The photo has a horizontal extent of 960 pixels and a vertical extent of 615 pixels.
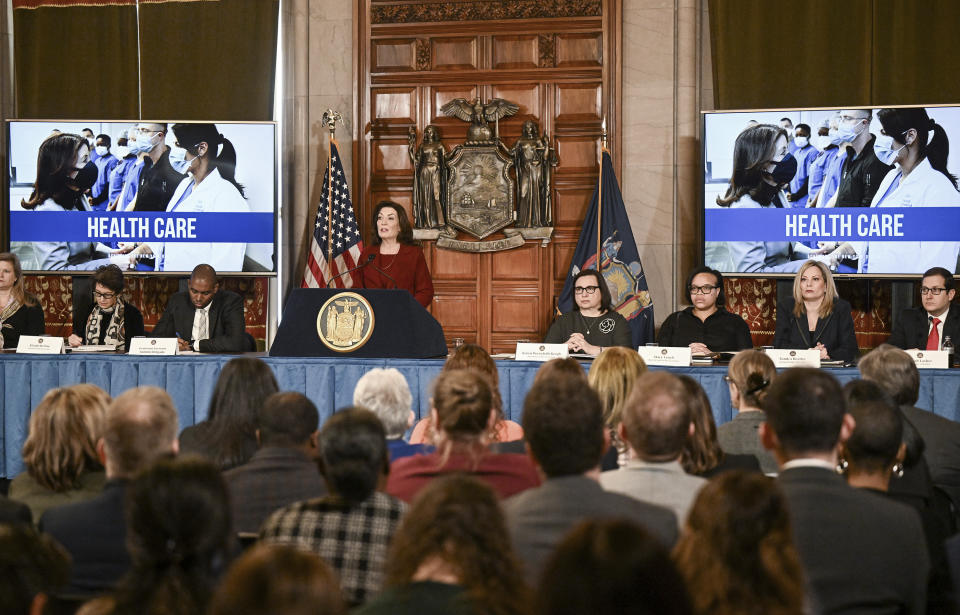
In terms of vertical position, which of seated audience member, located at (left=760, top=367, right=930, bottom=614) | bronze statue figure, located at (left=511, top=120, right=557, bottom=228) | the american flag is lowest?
seated audience member, located at (left=760, top=367, right=930, bottom=614)

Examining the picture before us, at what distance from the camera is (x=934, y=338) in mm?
5738

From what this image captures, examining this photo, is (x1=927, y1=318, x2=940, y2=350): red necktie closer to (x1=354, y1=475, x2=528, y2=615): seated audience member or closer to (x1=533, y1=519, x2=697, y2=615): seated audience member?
(x1=354, y1=475, x2=528, y2=615): seated audience member

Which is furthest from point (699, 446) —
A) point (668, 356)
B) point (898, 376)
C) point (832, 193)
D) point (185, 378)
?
point (832, 193)

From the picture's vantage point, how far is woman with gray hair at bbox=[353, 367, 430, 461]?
3.20 metres

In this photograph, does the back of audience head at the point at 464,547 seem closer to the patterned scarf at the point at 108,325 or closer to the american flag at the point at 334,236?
the patterned scarf at the point at 108,325

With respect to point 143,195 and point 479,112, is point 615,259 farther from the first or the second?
point 143,195

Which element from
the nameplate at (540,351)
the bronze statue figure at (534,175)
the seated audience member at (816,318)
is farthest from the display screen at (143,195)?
the seated audience member at (816,318)

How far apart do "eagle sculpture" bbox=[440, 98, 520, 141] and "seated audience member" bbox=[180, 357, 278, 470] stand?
476cm

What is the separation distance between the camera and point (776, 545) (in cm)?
149

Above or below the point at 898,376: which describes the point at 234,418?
below

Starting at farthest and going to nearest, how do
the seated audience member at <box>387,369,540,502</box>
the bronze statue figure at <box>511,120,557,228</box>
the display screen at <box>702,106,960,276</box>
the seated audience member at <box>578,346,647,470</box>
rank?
the bronze statue figure at <box>511,120,557,228</box> → the display screen at <box>702,106,960,276</box> → the seated audience member at <box>578,346,647,470</box> → the seated audience member at <box>387,369,540,502</box>

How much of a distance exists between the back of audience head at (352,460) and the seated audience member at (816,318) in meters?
4.15

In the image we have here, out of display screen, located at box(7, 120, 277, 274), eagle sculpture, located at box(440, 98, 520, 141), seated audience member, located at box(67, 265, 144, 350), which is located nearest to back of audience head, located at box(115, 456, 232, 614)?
seated audience member, located at box(67, 265, 144, 350)

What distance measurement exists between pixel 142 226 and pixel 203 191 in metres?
0.54
